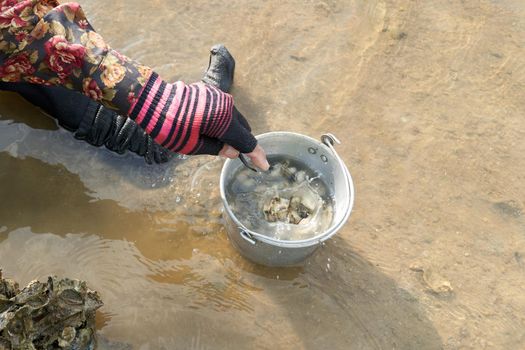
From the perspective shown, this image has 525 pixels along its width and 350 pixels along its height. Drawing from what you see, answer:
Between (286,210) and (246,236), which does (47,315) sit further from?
(286,210)

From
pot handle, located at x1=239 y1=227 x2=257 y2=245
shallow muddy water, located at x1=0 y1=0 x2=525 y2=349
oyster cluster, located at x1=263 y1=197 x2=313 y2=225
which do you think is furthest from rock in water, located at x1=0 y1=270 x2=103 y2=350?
oyster cluster, located at x1=263 y1=197 x2=313 y2=225

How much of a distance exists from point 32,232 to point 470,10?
3421 mm

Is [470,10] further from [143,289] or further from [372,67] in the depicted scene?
[143,289]

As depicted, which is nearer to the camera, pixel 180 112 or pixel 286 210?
pixel 180 112

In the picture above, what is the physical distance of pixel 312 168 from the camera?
282 centimetres

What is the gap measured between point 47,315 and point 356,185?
182cm

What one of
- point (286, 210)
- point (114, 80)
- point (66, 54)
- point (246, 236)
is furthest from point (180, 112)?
point (286, 210)

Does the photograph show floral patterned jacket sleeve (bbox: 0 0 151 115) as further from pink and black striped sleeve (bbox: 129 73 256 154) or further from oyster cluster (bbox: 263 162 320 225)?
oyster cluster (bbox: 263 162 320 225)

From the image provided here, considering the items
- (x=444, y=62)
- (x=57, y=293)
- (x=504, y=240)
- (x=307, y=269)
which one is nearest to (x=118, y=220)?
(x=57, y=293)

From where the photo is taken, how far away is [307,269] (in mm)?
2758

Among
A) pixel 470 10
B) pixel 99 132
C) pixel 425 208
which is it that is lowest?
pixel 99 132

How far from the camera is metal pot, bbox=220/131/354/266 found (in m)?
2.37

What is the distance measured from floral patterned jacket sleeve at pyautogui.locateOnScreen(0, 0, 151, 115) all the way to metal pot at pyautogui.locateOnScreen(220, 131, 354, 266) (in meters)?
0.63

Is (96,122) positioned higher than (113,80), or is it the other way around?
(113,80)
